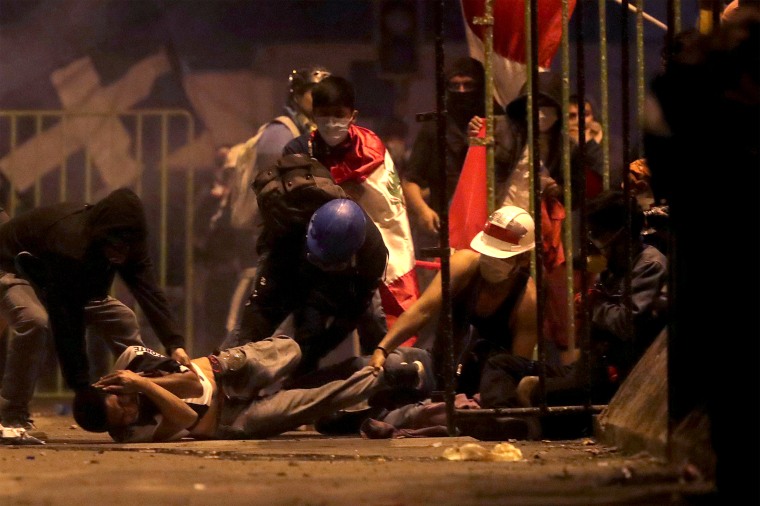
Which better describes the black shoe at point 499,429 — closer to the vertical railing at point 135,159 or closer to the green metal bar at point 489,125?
the green metal bar at point 489,125

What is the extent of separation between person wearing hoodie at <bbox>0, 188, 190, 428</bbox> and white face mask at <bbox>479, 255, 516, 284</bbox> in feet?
4.22

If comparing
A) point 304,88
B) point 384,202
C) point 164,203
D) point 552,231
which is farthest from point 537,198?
point 164,203

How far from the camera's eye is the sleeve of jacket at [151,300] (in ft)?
20.4

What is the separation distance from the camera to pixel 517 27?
22.3 ft

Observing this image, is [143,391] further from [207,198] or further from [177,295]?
[207,198]

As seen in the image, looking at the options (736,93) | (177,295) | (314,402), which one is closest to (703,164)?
(736,93)

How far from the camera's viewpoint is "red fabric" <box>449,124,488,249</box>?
21.9 ft

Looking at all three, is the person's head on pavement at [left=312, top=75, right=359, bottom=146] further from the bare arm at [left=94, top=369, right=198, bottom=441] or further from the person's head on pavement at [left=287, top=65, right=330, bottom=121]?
the bare arm at [left=94, top=369, right=198, bottom=441]

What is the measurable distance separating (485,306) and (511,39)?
1.29 metres

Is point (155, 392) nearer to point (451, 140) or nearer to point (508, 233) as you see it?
point (508, 233)

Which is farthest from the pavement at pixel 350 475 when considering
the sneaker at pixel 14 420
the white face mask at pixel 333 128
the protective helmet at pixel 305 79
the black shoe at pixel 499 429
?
the protective helmet at pixel 305 79

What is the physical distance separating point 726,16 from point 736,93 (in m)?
1.47

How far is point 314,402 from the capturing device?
6191 millimetres

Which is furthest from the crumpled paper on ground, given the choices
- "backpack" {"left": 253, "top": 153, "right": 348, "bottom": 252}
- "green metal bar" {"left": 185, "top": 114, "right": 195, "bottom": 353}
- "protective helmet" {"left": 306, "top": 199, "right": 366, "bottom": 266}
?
"green metal bar" {"left": 185, "top": 114, "right": 195, "bottom": 353}
